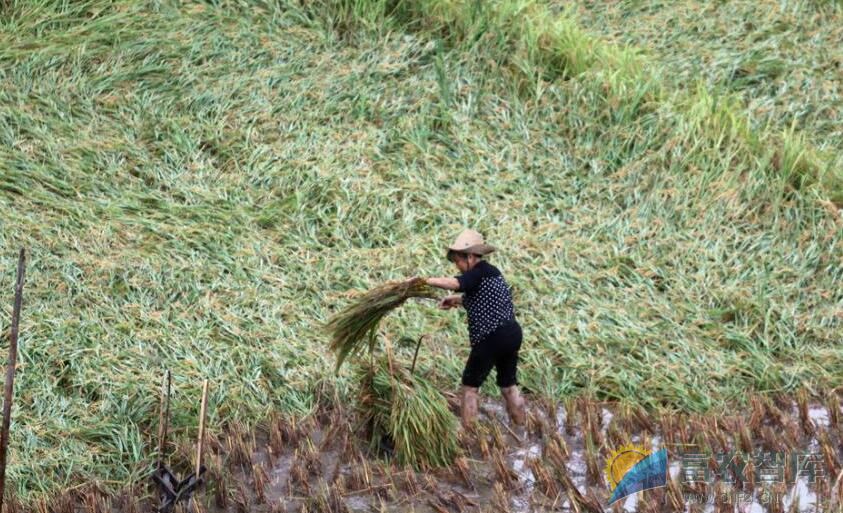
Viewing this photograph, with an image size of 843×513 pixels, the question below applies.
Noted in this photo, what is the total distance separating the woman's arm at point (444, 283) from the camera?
611cm

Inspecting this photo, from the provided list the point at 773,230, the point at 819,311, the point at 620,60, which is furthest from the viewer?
the point at 620,60

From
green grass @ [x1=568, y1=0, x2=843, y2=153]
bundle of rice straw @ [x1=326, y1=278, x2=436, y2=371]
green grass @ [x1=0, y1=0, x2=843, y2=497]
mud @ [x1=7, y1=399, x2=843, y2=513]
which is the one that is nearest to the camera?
mud @ [x1=7, y1=399, x2=843, y2=513]

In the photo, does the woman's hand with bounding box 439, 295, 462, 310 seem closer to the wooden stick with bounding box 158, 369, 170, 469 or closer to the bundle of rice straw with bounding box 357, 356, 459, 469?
the bundle of rice straw with bounding box 357, 356, 459, 469

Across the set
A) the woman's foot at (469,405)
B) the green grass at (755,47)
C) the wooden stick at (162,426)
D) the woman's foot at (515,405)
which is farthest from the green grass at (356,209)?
the woman's foot at (469,405)

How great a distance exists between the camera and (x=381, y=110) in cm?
945

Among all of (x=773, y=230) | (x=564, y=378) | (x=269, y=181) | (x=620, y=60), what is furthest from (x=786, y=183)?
(x=269, y=181)

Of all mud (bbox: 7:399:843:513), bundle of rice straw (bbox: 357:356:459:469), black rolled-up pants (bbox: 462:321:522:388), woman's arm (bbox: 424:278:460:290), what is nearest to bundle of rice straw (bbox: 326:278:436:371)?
woman's arm (bbox: 424:278:460:290)

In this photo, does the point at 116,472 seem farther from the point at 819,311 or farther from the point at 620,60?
the point at 620,60

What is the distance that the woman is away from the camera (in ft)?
20.8

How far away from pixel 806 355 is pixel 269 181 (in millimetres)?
3551

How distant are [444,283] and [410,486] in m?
0.94

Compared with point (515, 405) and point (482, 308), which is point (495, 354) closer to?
point (482, 308)

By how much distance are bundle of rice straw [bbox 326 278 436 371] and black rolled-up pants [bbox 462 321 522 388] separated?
35 centimetres

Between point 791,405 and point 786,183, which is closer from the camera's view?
point 791,405
